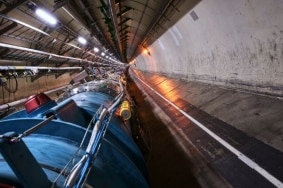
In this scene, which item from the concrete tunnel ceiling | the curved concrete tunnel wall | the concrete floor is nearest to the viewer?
the concrete floor

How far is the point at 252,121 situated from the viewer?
6.67 m

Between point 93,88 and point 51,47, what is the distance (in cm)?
1200

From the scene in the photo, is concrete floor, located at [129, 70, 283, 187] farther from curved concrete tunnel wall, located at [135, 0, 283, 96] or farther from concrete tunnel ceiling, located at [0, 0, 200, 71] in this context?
concrete tunnel ceiling, located at [0, 0, 200, 71]

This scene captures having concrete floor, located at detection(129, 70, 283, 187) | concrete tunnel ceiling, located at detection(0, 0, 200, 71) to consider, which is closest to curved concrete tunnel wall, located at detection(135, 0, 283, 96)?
concrete floor, located at detection(129, 70, 283, 187)

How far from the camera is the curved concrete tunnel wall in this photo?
7074 mm

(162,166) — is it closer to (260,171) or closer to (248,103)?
(260,171)

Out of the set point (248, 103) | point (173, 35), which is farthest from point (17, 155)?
point (173, 35)

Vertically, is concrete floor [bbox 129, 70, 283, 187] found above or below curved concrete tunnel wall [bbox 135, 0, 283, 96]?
below

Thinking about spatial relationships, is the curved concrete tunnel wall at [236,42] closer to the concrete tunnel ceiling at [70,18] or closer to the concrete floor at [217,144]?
the concrete floor at [217,144]

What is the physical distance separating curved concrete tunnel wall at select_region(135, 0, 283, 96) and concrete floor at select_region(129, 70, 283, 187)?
2.25ft

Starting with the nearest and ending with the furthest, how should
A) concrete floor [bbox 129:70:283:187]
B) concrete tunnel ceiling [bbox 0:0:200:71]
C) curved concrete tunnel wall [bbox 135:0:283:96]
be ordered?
concrete floor [bbox 129:70:283:187], curved concrete tunnel wall [bbox 135:0:283:96], concrete tunnel ceiling [bbox 0:0:200:71]

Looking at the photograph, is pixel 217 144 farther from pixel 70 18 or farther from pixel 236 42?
pixel 70 18

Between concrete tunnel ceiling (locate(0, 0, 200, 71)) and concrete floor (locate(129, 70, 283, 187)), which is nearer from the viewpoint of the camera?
concrete floor (locate(129, 70, 283, 187))

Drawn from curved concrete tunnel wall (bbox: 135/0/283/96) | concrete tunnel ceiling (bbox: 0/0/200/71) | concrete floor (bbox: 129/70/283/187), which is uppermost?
concrete tunnel ceiling (bbox: 0/0/200/71)
